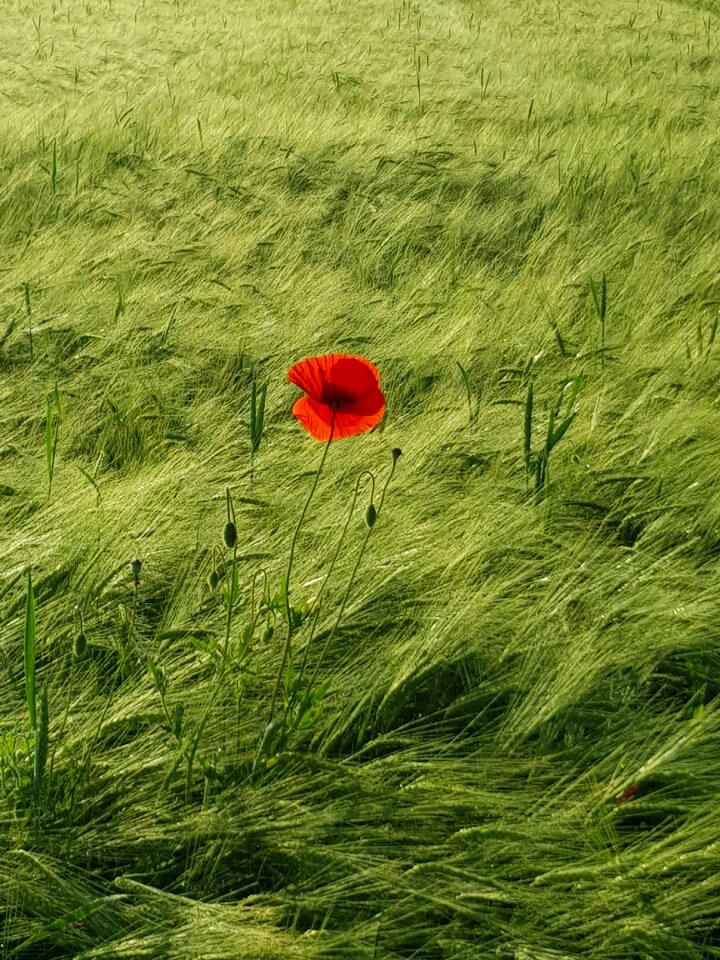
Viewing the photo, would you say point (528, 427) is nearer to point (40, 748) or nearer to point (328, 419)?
point (328, 419)

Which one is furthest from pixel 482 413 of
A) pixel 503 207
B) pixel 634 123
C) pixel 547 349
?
pixel 634 123

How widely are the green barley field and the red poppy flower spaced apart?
3.5 inches

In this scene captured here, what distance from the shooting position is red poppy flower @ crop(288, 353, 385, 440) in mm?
1060

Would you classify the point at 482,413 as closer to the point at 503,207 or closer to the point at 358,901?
the point at 358,901

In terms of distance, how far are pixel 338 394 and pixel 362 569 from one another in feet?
0.98

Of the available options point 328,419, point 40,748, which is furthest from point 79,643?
point 328,419

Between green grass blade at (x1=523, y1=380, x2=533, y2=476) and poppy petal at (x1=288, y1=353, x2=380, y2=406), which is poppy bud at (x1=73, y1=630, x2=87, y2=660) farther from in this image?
green grass blade at (x1=523, y1=380, x2=533, y2=476)

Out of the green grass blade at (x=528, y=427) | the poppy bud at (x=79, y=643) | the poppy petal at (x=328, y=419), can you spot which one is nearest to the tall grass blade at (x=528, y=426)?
the green grass blade at (x=528, y=427)

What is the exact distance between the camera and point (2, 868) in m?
0.91

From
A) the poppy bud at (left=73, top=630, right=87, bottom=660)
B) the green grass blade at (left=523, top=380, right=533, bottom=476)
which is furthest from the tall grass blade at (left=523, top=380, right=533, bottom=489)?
the poppy bud at (left=73, top=630, right=87, bottom=660)

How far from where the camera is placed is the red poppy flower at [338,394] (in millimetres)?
1060

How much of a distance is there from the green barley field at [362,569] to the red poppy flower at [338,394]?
0.29 feet

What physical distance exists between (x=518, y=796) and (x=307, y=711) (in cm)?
23

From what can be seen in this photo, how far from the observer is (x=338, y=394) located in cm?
108
